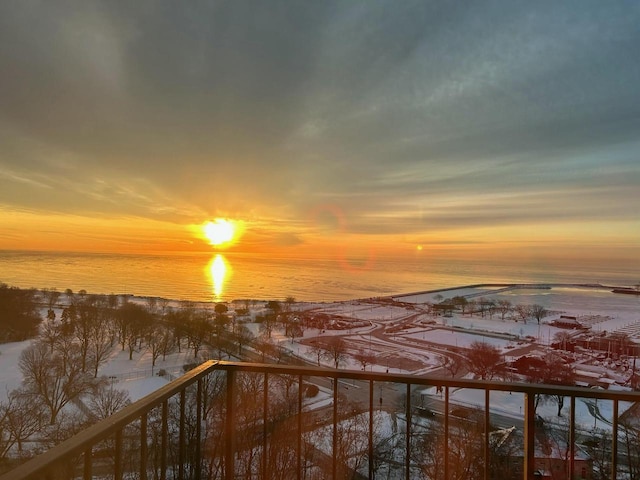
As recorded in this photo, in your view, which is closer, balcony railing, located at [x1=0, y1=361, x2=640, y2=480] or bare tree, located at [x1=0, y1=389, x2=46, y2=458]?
balcony railing, located at [x1=0, y1=361, x2=640, y2=480]

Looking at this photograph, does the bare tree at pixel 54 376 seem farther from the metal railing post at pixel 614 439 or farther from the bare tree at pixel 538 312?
the bare tree at pixel 538 312

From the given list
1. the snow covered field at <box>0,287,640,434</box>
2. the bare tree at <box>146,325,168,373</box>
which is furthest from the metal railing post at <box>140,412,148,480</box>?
the bare tree at <box>146,325,168,373</box>

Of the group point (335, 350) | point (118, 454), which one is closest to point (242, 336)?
point (335, 350)

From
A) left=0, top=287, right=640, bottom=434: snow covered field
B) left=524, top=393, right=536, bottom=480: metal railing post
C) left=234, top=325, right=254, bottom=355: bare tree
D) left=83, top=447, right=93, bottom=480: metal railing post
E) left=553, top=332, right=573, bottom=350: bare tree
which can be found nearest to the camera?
left=83, top=447, right=93, bottom=480: metal railing post

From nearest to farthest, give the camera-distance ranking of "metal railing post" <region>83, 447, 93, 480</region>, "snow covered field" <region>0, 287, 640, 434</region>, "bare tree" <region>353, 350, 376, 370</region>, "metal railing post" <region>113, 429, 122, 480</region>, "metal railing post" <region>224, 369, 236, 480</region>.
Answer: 1. "metal railing post" <region>83, 447, 93, 480</region>
2. "metal railing post" <region>113, 429, 122, 480</region>
3. "metal railing post" <region>224, 369, 236, 480</region>
4. "snow covered field" <region>0, 287, 640, 434</region>
5. "bare tree" <region>353, 350, 376, 370</region>

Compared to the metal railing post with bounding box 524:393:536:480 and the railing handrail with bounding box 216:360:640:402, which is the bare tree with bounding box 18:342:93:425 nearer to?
the railing handrail with bounding box 216:360:640:402

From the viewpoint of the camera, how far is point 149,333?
12.8 metres

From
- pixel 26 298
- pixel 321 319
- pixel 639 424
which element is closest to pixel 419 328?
pixel 321 319

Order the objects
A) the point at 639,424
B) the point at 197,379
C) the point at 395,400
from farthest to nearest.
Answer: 1. the point at 395,400
2. the point at 639,424
3. the point at 197,379

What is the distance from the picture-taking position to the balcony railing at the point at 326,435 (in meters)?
1.12

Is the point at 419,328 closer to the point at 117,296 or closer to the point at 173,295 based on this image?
the point at 173,295

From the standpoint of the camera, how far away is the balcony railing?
1.12 metres

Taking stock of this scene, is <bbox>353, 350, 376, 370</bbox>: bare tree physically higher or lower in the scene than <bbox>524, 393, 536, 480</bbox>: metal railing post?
lower

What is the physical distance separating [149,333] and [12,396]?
17.4 ft
